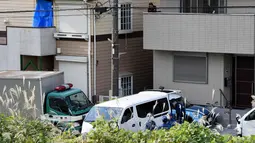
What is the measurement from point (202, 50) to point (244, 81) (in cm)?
248

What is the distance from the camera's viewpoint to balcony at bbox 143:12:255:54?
2583 cm

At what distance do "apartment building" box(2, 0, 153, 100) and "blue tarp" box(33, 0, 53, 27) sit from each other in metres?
0.07

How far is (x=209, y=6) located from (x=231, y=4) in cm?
106

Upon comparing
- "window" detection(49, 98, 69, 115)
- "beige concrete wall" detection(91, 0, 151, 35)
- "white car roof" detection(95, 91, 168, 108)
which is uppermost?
"beige concrete wall" detection(91, 0, 151, 35)

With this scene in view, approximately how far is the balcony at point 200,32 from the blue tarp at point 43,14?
170 inches

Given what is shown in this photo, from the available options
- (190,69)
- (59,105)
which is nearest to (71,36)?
(190,69)

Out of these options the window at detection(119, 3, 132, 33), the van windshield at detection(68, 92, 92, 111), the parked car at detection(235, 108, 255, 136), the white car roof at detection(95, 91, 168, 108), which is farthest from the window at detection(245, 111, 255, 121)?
the window at detection(119, 3, 132, 33)

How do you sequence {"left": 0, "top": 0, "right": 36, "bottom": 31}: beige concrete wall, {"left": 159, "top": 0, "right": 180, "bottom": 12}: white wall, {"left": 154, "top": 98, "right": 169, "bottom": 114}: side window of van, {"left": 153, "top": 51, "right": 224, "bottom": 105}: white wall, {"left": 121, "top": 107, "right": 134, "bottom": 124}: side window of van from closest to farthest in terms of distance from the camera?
{"left": 121, "top": 107, "right": 134, "bottom": 124}: side window of van < {"left": 154, "top": 98, "right": 169, "bottom": 114}: side window of van < {"left": 153, "top": 51, "right": 224, "bottom": 105}: white wall < {"left": 159, "top": 0, "right": 180, "bottom": 12}: white wall < {"left": 0, "top": 0, "right": 36, "bottom": 31}: beige concrete wall

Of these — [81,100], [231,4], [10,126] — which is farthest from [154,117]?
[10,126]

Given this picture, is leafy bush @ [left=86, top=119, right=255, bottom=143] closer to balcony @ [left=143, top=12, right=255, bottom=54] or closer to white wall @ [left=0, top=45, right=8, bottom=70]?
balcony @ [left=143, top=12, right=255, bottom=54]

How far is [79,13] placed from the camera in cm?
2845

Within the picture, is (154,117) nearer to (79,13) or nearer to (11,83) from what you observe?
(11,83)

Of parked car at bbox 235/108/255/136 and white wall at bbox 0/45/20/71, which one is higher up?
white wall at bbox 0/45/20/71

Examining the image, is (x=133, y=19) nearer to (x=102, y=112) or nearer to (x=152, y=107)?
(x=152, y=107)
